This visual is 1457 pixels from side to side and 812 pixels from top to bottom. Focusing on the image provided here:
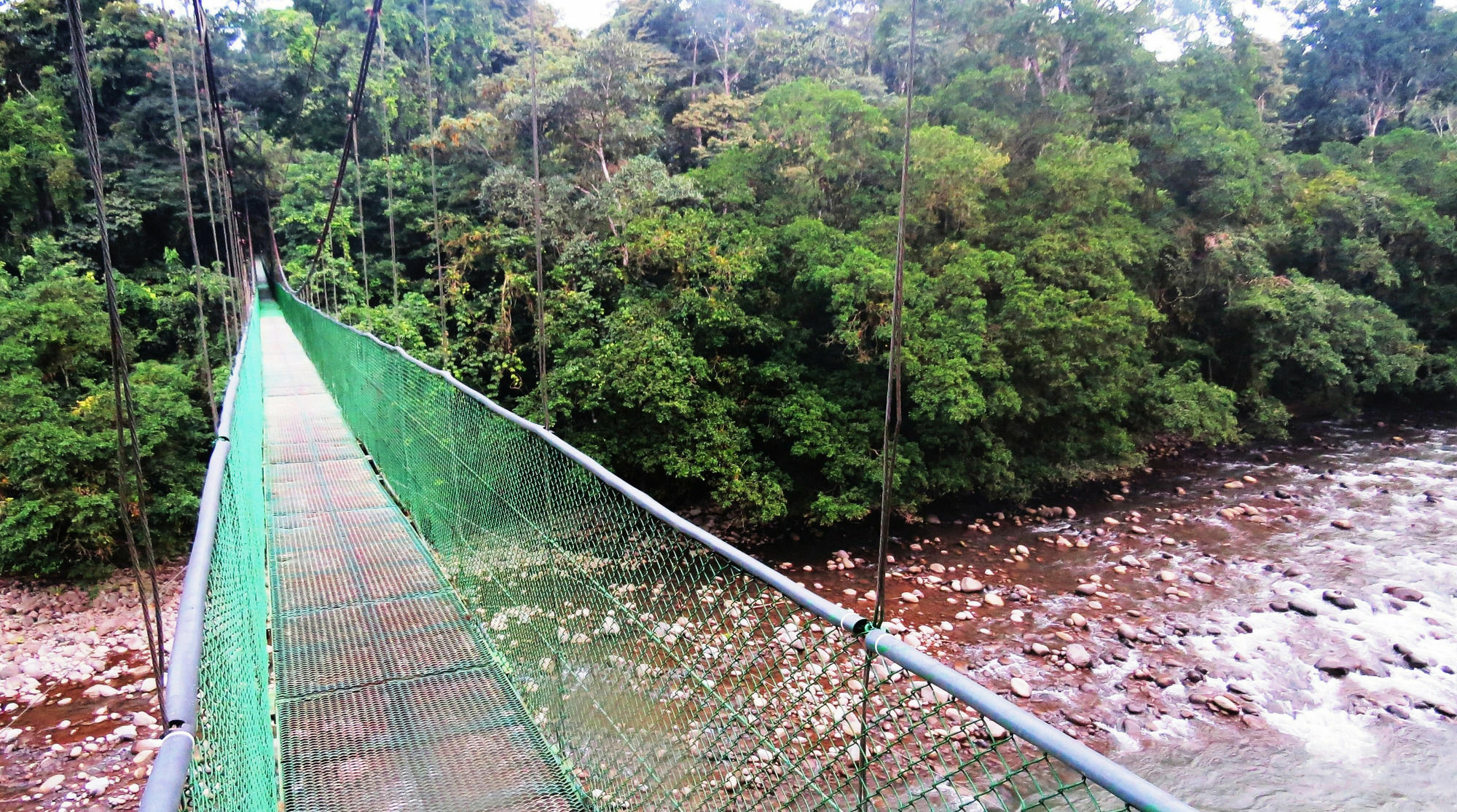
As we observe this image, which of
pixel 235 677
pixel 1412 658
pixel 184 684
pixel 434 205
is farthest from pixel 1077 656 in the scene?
pixel 434 205

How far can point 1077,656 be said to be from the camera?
20.5ft

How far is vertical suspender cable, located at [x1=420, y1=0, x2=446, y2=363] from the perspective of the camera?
309 inches

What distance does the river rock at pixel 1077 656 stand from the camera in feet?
20.4

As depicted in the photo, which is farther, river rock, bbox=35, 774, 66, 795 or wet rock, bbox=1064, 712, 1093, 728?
wet rock, bbox=1064, 712, 1093, 728

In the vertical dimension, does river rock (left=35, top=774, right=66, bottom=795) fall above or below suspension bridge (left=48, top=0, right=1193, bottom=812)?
below

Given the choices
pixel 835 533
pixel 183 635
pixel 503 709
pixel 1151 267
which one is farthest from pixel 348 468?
pixel 1151 267

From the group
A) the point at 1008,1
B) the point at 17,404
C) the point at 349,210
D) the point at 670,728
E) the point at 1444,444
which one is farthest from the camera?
the point at 349,210

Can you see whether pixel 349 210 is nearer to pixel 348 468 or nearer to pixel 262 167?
pixel 262 167

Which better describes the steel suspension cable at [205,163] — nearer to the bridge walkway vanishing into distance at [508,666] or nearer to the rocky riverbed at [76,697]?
the rocky riverbed at [76,697]

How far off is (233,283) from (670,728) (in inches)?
474

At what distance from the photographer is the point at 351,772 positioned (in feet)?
5.51

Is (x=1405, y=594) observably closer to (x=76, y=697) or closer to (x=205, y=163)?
(x=76, y=697)

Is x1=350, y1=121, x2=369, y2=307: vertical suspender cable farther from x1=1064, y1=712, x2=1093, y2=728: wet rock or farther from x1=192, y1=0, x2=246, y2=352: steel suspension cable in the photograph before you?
x1=1064, y1=712, x2=1093, y2=728: wet rock

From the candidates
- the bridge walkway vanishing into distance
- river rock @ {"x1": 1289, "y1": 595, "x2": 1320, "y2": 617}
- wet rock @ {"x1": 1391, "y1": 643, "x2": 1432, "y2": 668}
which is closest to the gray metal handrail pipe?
the bridge walkway vanishing into distance
